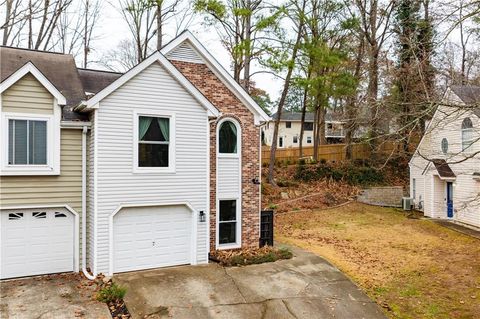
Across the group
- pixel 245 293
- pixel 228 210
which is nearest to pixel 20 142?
pixel 228 210

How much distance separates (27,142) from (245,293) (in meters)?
7.15

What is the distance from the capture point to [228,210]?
12.4 m

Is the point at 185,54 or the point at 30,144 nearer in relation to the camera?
the point at 30,144

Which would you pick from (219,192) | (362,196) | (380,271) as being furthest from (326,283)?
(362,196)

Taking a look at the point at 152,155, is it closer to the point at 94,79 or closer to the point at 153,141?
the point at 153,141

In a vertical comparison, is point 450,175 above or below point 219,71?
below

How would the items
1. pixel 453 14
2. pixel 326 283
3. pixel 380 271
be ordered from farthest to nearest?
pixel 380 271
pixel 326 283
pixel 453 14

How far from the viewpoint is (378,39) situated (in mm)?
29516

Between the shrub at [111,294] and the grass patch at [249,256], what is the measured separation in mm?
3428

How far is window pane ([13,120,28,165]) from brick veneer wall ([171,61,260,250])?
5.09 m

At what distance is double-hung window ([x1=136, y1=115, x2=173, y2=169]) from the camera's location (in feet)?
34.2

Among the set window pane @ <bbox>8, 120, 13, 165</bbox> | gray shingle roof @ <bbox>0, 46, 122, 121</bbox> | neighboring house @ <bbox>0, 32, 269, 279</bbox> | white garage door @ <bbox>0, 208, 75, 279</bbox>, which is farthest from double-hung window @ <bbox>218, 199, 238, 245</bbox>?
window pane @ <bbox>8, 120, 13, 165</bbox>

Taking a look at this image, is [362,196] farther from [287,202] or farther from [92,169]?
[92,169]

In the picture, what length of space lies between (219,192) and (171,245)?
241cm
